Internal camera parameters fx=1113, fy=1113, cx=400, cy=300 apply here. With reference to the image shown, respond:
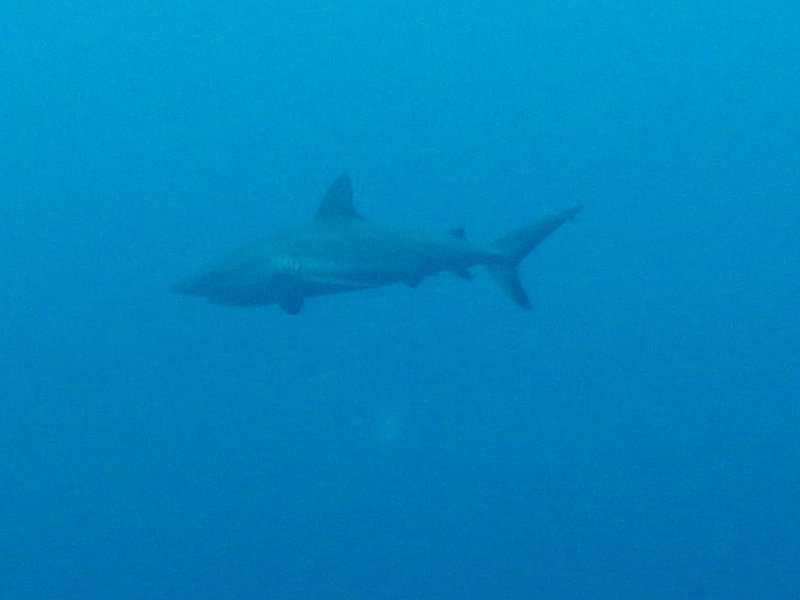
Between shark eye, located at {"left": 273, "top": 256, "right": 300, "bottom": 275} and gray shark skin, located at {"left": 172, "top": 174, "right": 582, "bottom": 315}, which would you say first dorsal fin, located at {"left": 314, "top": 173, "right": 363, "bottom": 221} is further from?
shark eye, located at {"left": 273, "top": 256, "right": 300, "bottom": 275}

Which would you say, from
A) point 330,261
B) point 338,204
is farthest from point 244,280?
point 338,204

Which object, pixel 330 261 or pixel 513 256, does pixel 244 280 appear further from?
pixel 513 256

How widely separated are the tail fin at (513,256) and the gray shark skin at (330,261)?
309 millimetres

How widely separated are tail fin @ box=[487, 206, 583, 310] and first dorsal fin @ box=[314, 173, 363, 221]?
4.05 ft

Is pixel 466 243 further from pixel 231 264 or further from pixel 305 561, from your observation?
pixel 305 561

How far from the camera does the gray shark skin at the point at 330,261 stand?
785 centimetres

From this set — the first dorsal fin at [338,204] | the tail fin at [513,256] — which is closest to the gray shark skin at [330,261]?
the first dorsal fin at [338,204]

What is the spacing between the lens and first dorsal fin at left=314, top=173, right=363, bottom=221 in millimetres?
8172

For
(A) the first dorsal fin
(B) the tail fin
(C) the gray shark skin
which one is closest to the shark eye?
(C) the gray shark skin

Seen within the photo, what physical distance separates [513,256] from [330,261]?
161 centimetres

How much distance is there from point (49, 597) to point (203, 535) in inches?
82.5

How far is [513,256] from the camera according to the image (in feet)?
28.8

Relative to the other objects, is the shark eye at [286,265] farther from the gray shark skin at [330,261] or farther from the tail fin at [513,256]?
the tail fin at [513,256]

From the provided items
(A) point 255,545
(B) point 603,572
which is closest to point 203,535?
(A) point 255,545
